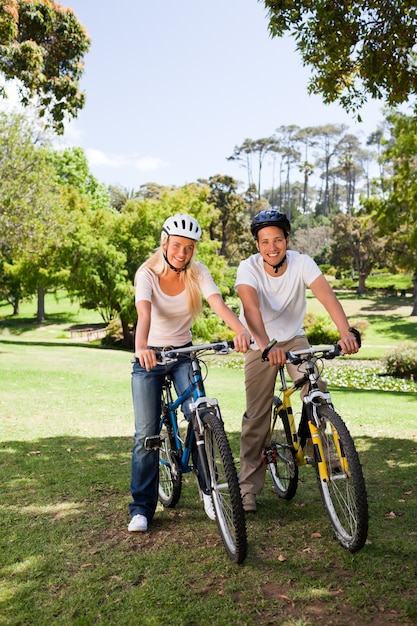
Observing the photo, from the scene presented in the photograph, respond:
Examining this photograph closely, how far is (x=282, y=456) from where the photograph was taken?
5141mm

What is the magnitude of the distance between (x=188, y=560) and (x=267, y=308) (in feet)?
6.24

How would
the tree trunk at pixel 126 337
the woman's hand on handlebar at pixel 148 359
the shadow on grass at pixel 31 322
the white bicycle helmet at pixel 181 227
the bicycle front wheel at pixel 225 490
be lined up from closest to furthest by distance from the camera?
the bicycle front wheel at pixel 225 490, the woman's hand on handlebar at pixel 148 359, the white bicycle helmet at pixel 181 227, the tree trunk at pixel 126 337, the shadow on grass at pixel 31 322

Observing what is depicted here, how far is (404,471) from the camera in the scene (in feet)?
21.6

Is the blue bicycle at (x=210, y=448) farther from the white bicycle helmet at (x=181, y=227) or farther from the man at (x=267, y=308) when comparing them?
the white bicycle helmet at (x=181, y=227)

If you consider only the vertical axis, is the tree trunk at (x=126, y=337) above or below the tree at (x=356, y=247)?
below

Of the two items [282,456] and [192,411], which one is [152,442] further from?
[282,456]

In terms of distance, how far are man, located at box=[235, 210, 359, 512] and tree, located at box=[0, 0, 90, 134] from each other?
28.8 feet

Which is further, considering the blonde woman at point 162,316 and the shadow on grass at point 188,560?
the blonde woman at point 162,316

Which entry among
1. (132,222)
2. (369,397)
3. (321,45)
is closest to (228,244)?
(132,222)

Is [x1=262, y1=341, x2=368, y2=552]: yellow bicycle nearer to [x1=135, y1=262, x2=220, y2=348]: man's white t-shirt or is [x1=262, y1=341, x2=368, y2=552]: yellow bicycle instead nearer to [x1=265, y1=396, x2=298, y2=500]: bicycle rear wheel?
[x1=265, y1=396, x2=298, y2=500]: bicycle rear wheel

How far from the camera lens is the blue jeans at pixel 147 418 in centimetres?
464

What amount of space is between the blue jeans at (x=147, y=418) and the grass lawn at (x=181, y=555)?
0.85 feet

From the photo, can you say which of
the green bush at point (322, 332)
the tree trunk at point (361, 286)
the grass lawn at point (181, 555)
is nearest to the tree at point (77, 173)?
the tree trunk at point (361, 286)

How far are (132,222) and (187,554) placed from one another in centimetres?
3149
